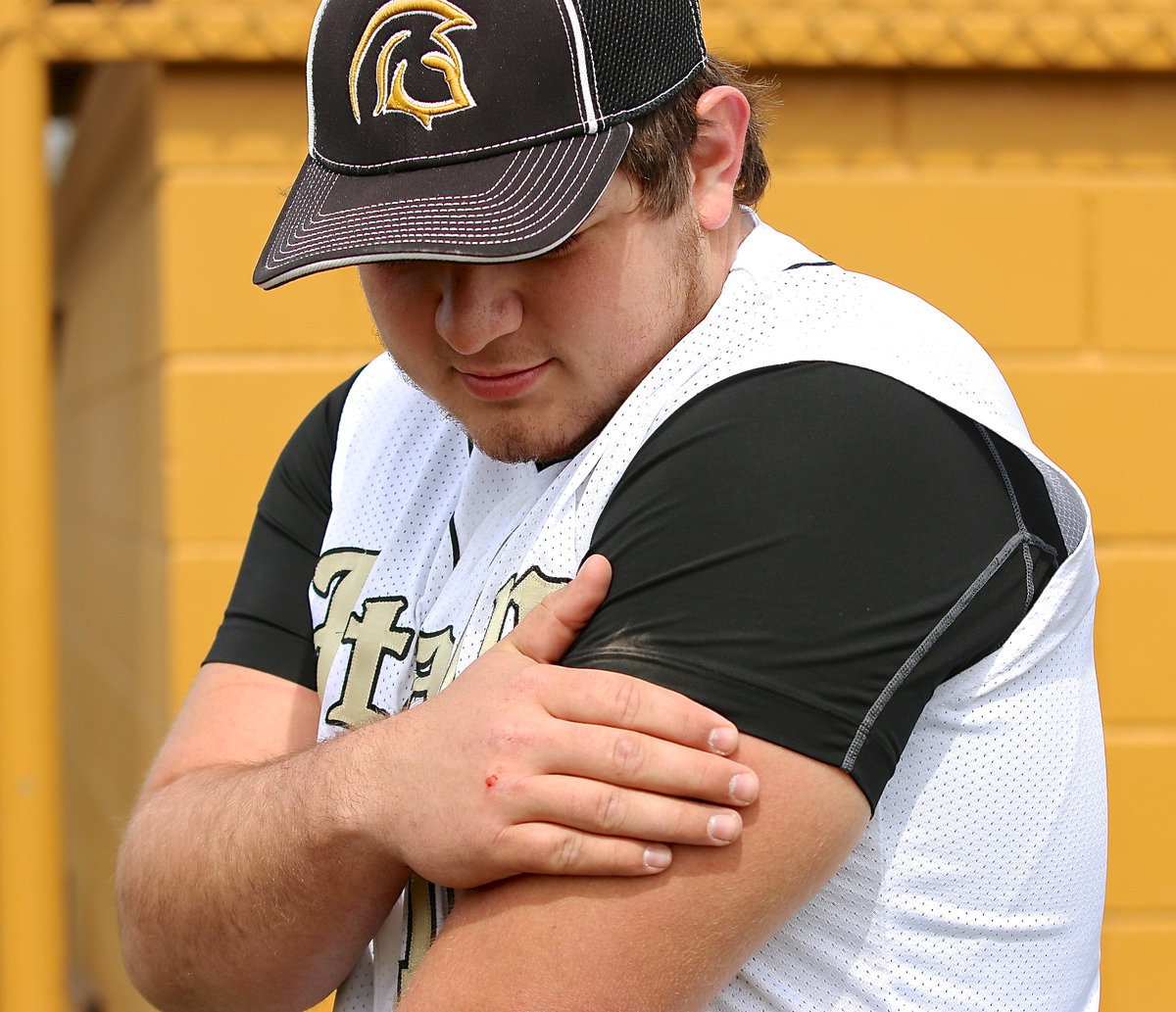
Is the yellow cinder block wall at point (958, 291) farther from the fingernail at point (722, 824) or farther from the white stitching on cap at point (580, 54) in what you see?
the fingernail at point (722, 824)

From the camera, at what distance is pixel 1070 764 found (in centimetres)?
119

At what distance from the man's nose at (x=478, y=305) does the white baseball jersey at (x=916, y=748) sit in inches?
5.6

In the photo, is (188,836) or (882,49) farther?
(882,49)

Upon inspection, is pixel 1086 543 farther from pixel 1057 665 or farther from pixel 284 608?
pixel 284 608

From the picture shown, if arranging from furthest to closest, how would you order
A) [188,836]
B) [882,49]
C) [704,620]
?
1. [882,49]
2. [188,836]
3. [704,620]

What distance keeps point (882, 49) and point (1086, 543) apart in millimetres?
1900

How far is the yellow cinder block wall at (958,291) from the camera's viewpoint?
2.81 meters

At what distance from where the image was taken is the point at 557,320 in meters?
1.28

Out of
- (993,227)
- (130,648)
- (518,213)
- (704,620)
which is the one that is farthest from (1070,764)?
(130,648)

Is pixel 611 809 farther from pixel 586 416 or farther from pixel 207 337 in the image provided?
pixel 207 337

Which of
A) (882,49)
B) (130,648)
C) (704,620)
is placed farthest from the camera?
(130,648)

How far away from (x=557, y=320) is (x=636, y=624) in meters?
0.34

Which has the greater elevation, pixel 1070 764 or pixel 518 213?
pixel 518 213

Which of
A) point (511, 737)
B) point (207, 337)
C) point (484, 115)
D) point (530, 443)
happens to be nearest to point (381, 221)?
point (484, 115)
